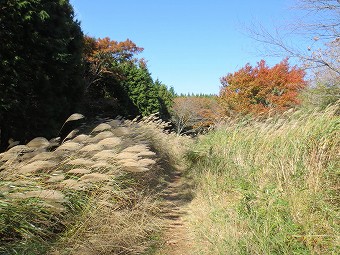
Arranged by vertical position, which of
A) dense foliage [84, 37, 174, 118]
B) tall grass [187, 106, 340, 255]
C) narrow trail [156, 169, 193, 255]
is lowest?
narrow trail [156, 169, 193, 255]

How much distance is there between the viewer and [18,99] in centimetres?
521

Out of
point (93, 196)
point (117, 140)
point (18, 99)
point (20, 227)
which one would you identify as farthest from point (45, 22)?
point (20, 227)

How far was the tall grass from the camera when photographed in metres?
2.64

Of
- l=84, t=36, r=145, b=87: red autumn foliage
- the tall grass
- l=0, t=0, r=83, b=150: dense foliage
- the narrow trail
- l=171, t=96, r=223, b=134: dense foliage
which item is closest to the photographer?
the tall grass

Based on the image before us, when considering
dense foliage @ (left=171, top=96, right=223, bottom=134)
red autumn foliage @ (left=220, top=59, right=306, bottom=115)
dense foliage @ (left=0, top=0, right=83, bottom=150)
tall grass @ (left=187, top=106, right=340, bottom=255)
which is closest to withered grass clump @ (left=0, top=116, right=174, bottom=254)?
tall grass @ (left=187, top=106, right=340, bottom=255)

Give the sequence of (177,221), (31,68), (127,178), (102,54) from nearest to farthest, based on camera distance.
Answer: (177,221) < (127,178) < (31,68) < (102,54)

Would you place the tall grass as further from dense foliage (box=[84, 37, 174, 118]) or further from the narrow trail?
dense foliage (box=[84, 37, 174, 118])

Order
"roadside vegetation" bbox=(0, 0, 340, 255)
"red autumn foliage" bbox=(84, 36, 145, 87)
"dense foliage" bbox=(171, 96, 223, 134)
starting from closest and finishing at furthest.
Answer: "roadside vegetation" bbox=(0, 0, 340, 255) → "red autumn foliage" bbox=(84, 36, 145, 87) → "dense foliage" bbox=(171, 96, 223, 134)

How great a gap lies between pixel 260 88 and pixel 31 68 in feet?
54.8

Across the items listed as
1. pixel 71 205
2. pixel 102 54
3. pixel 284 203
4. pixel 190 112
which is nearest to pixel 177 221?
pixel 71 205

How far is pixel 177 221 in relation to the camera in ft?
14.9

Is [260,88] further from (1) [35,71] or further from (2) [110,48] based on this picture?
(1) [35,71]

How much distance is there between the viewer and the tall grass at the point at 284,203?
2.64m

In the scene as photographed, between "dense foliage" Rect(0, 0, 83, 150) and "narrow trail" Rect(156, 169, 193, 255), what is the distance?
251 cm
